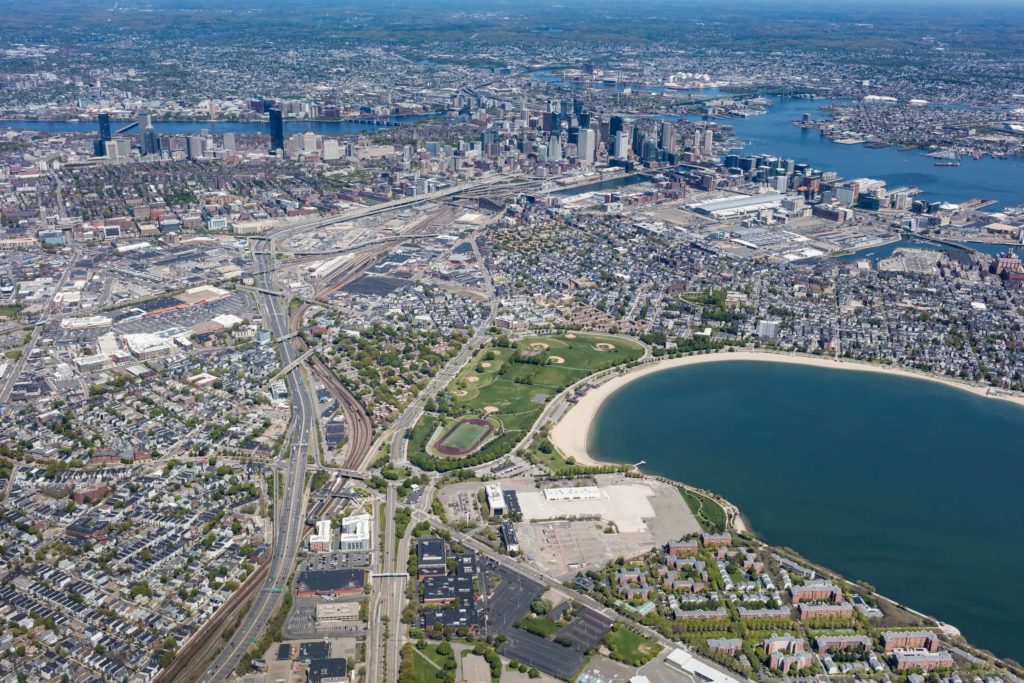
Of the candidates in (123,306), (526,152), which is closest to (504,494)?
(123,306)

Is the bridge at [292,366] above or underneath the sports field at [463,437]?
above

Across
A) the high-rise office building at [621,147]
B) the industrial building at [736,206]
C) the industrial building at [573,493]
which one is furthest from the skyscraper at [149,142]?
the industrial building at [573,493]

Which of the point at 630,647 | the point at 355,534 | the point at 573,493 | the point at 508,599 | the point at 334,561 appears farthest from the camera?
the point at 573,493

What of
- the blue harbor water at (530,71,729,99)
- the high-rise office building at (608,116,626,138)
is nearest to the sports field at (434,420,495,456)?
the high-rise office building at (608,116,626,138)

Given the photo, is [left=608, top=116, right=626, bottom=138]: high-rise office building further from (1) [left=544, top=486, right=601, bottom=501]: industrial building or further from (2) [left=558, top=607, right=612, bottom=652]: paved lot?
(2) [left=558, top=607, right=612, bottom=652]: paved lot

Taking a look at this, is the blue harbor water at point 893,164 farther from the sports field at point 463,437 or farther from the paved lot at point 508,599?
the paved lot at point 508,599

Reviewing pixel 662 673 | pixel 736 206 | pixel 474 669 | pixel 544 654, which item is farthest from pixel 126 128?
pixel 662 673

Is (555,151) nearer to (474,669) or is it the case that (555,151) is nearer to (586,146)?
(586,146)
